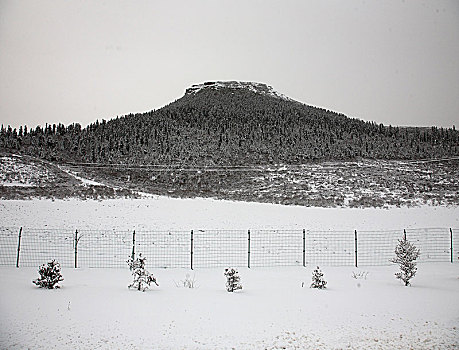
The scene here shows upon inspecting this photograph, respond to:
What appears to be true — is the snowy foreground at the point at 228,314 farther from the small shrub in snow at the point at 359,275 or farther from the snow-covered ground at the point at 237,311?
the small shrub in snow at the point at 359,275

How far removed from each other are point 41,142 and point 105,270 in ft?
191

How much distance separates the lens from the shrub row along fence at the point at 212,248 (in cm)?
1445

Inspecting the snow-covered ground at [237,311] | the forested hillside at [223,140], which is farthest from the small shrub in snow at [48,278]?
the forested hillside at [223,140]

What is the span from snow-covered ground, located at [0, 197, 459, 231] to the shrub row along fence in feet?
3.81

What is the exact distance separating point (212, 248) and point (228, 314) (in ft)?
27.1

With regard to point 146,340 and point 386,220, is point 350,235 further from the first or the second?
point 146,340

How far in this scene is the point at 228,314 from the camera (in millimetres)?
8180

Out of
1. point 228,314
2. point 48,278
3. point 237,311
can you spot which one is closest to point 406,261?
point 237,311

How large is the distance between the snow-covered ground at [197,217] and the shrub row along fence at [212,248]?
116cm

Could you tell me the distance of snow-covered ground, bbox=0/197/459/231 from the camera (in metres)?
19.0

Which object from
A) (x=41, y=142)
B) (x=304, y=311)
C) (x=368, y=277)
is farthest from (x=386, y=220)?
(x=41, y=142)

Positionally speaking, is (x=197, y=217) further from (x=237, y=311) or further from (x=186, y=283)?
(x=237, y=311)

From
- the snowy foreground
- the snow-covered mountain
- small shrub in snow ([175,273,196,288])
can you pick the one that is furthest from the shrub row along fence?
the snow-covered mountain

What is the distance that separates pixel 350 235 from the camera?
18.0 meters
